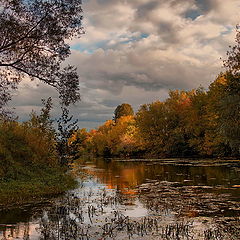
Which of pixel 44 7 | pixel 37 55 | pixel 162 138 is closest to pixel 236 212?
pixel 37 55

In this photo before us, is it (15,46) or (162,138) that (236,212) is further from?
(162,138)

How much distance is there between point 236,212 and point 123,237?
19.2 ft

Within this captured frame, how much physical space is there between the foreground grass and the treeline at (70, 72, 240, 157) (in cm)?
2089

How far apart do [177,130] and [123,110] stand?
6261cm

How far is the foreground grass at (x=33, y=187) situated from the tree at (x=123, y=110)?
10567 centimetres

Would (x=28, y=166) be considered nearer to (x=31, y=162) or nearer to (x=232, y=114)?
(x=31, y=162)

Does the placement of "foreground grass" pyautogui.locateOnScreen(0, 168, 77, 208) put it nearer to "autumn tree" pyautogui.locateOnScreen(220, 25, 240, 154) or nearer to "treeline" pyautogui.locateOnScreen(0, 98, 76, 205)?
"treeline" pyautogui.locateOnScreen(0, 98, 76, 205)

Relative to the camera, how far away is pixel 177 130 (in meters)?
71.4

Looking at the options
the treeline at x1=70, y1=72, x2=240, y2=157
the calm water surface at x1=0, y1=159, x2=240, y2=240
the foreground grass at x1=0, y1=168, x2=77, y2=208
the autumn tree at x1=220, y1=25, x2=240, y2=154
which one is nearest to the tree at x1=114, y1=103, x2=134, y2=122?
the treeline at x1=70, y1=72, x2=240, y2=157

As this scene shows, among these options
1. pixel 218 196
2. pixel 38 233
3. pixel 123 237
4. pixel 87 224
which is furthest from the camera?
pixel 218 196

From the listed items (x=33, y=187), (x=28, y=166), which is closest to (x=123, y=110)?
(x=28, y=166)

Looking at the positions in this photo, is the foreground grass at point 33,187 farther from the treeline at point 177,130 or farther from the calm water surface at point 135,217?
the treeline at point 177,130

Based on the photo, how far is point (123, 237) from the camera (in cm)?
993

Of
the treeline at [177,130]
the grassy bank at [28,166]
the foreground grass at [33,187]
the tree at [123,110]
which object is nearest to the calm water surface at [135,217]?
the foreground grass at [33,187]
